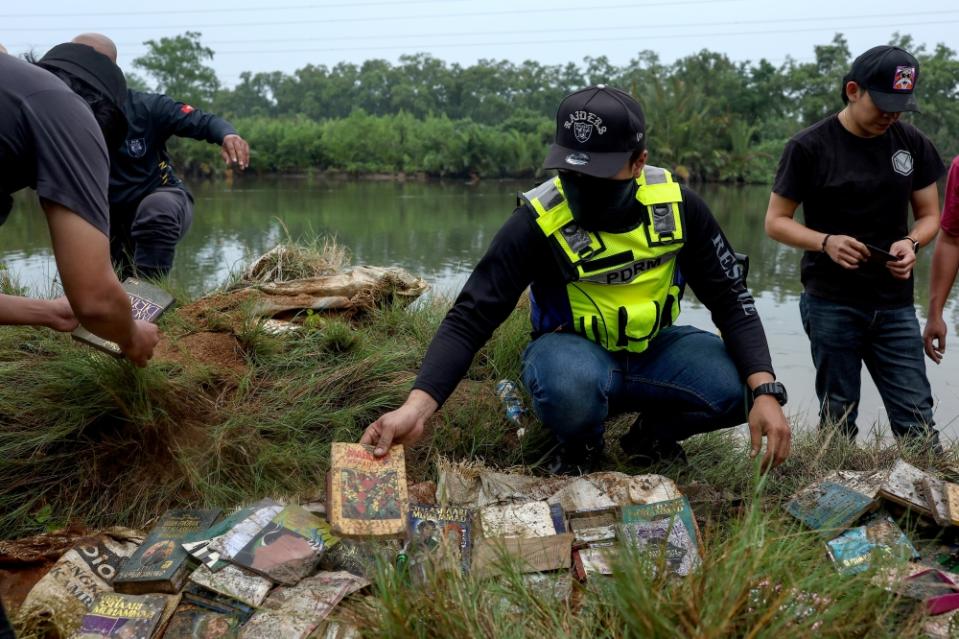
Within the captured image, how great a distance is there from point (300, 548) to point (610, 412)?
1.23 metres

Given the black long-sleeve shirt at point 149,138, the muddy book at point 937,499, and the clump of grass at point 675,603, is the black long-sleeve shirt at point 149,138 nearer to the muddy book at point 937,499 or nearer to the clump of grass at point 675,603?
the clump of grass at point 675,603

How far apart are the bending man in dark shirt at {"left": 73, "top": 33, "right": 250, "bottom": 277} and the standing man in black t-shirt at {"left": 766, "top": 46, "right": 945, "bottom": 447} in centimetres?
275

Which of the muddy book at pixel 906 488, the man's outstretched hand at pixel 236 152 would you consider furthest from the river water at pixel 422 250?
the muddy book at pixel 906 488

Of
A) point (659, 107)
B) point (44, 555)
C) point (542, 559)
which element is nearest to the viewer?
point (542, 559)

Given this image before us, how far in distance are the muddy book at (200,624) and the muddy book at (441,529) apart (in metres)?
0.47

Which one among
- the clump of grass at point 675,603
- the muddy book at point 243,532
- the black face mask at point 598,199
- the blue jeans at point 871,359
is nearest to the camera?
the clump of grass at point 675,603

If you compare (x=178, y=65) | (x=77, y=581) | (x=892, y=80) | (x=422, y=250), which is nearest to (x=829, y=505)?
(x=892, y=80)

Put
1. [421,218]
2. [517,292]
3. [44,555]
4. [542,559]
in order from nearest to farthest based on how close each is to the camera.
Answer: [542,559] < [44,555] < [517,292] < [421,218]

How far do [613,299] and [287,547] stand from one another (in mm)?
1273

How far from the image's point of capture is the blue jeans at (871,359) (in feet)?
10.9

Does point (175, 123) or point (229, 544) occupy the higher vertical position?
point (175, 123)

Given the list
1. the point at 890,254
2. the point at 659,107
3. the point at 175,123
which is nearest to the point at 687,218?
the point at 890,254

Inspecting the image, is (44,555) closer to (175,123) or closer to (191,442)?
(191,442)

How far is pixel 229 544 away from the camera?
2.18 meters
